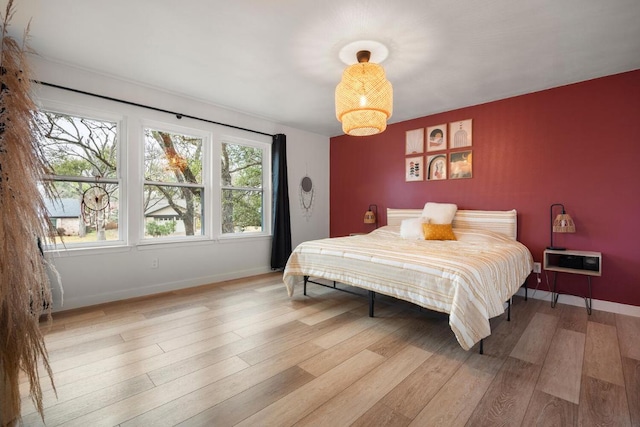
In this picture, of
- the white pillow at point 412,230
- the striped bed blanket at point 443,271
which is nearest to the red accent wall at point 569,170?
the striped bed blanket at point 443,271

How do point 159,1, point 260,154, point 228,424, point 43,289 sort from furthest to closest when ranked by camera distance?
point 260,154 → point 159,1 → point 228,424 → point 43,289

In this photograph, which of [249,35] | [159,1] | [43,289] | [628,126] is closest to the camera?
[43,289]

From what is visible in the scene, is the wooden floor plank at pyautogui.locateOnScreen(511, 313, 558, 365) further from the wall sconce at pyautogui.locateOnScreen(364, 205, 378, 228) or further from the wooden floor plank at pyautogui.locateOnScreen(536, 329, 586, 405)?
the wall sconce at pyautogui.locateOnScreen(364, 205, 378, 228)

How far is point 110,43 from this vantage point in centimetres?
248

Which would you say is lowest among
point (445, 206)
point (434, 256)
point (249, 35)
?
point (434, 256)

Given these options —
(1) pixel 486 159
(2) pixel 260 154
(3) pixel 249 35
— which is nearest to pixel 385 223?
(1) pixel 486 159

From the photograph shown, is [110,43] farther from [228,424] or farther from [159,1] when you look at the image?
[228,424]

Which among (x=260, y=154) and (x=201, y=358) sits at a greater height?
(x=260, y=154)

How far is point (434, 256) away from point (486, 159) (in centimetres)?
211

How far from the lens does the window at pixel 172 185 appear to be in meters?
3.52

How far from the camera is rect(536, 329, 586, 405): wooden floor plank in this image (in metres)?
1.64

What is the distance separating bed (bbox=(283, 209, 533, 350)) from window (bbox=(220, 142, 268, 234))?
4.94 feet

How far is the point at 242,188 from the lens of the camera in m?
4.38

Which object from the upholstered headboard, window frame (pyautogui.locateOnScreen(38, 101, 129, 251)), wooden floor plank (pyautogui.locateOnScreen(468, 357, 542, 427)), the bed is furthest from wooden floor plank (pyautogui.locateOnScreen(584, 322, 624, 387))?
window frame (pyautogui.locateOnScreen(38, 101, 129, 251))
